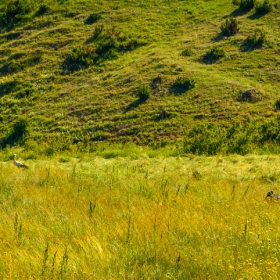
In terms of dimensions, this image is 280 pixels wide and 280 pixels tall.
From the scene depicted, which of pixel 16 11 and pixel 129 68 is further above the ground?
pixel 16 11

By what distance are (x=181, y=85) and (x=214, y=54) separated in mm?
4546

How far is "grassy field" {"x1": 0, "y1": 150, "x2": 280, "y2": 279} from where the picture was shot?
3.85m

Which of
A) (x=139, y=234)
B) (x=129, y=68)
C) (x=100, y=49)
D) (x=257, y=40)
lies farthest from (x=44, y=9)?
(x=139, y=234)

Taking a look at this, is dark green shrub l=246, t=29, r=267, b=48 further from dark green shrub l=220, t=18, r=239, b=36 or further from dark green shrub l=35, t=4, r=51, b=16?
dark green shrub l=35, t=4, r=51, b=16

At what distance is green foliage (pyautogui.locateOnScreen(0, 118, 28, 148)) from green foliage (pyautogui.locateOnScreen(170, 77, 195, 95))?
9511 mm

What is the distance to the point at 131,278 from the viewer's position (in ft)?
12.3

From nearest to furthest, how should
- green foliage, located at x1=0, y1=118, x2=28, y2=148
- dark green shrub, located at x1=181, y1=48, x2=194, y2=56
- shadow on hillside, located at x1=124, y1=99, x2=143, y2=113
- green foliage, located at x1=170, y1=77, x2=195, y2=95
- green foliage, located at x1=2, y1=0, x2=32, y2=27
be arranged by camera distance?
green foliage, located at x1=0, y1=118, x2=28, y2=148 < shadow on hillside, located at x1=124, y1=99, x2=143, y2=113 < green foliage, located at x1=170, y1=77, x2=195, y2=95 < dark green shrub, located at x1=181, y1=48, x2=194, y2=56 < green foliage, located at x1=2, y1=0, x2=32, y2=27

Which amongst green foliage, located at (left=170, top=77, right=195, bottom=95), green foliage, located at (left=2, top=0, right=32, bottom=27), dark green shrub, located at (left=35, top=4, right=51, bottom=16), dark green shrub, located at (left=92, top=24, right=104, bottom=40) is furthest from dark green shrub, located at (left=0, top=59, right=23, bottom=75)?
green foliage, located at (left=170, top=77, right=195, bottom=95)

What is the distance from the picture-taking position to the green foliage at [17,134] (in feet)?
72.2

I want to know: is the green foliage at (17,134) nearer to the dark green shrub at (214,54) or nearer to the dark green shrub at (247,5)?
the dark green shrub at (214,54)

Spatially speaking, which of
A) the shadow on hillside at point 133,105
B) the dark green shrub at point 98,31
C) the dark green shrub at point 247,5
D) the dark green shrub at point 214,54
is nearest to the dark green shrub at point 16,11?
the dark green shrub at point 98,31

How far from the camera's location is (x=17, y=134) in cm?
2273

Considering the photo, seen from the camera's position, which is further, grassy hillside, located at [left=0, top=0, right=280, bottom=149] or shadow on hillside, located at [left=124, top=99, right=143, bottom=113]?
shadow on hillside, located at [left=124, top=99, right=143, bottom=113]

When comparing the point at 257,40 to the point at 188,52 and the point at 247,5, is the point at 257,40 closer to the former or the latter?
the point at 188,52
